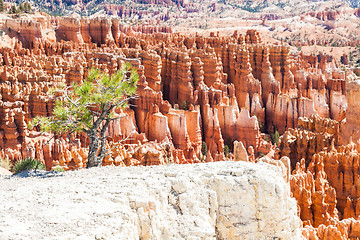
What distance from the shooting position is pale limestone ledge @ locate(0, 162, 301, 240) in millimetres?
8023

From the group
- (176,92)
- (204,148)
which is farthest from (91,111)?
(176,92)

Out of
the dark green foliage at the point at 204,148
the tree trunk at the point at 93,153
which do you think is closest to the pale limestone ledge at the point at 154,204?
the tree trunk at the point at 93,153

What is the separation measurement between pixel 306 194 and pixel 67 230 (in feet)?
42.0

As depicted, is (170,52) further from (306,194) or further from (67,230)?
(67,230)

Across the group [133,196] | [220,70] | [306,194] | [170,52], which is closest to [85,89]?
[133,196]

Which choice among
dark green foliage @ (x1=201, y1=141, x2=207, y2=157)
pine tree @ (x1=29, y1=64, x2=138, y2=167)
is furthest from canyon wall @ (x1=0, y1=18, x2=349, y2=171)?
pine tree @ (x1=29, y1=64, x2=138, y2=167)

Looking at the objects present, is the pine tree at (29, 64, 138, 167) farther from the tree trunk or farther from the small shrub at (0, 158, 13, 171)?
the small shrub at (0, 158, 13, 171)

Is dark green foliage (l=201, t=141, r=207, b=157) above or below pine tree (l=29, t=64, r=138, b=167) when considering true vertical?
below

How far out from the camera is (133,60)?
3241 cm

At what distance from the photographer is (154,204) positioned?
29.6 ft

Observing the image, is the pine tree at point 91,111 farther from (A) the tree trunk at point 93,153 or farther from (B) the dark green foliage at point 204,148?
(B) the dark green foliage at point 204,148

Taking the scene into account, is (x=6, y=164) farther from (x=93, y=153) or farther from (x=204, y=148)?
(x=204, y=148)

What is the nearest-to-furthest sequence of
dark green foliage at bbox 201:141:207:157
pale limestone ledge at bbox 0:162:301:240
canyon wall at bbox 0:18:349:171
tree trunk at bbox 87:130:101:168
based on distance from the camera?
pale limestone ledge at bbox 0:162:301:240 → tree trunk at bbox 87:130:101:168 → canyon wall at bbox 0:18:349:171 → dark green foliage at bbox 201:141:207:157

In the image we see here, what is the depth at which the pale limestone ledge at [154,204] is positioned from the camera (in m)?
8.02
